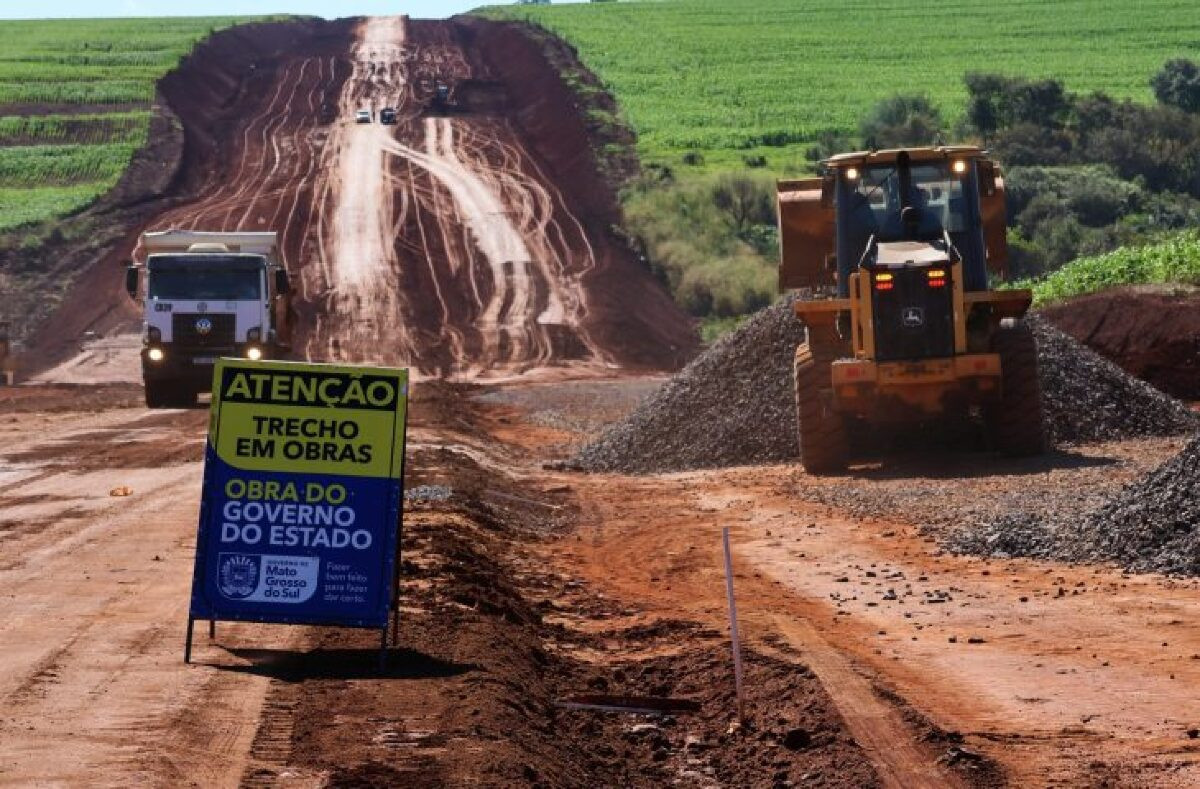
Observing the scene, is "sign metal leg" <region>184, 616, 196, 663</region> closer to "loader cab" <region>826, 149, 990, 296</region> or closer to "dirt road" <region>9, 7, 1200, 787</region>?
"dirt road" <region>9, 7, 1200, 787</region>

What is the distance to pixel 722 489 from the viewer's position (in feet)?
79.2

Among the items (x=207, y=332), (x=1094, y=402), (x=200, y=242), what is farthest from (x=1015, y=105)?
(x=1094, y=402)

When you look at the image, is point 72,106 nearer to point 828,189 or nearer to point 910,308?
point 828,189

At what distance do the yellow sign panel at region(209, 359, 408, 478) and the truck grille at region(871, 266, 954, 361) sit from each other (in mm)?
11757

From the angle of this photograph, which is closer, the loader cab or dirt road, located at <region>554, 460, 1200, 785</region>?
dirt road, located at <region>554, 460, 1200, 785</region>

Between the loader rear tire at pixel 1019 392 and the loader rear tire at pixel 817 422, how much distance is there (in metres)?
1.88

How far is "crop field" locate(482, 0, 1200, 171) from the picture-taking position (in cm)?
8662

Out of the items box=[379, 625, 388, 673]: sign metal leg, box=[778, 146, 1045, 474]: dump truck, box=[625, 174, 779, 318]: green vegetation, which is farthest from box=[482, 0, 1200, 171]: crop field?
box=[379, 625, 388, 673]: sign metal leg

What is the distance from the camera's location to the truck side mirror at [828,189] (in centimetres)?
2372

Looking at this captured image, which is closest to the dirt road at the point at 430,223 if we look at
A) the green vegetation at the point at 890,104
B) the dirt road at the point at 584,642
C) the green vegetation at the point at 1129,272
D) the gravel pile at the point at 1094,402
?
the green vegetation at the point at 890,104

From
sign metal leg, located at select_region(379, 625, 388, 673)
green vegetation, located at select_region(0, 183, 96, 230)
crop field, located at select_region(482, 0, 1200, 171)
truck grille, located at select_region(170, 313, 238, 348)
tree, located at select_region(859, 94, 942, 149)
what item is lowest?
sign metal leg, located at select_region(379, 625, 388, 673)

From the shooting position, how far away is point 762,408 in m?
27.0

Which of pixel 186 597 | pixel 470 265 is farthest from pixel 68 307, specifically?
pixel 186 597

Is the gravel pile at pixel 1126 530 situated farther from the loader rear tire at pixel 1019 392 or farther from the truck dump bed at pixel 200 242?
the truck dump bed at pixel 200 242
